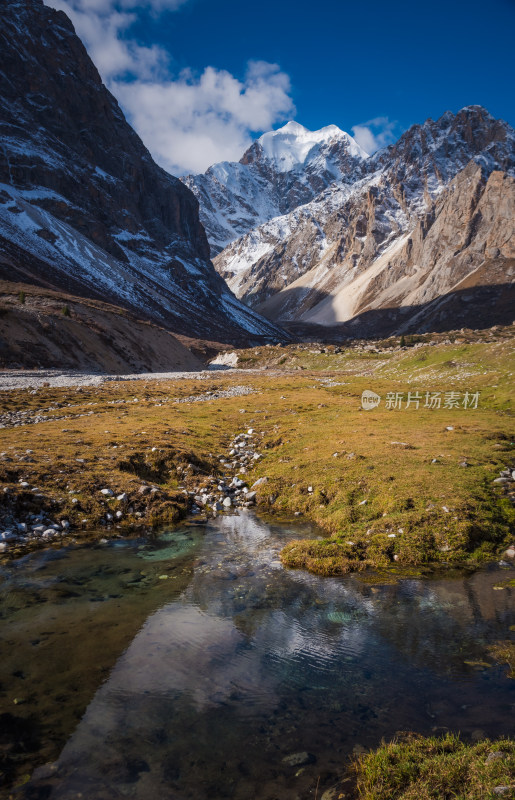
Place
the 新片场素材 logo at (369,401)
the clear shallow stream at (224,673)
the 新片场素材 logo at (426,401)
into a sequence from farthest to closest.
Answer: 1. the 新片场素材 logo at (369,401)
2. the 新片场素材 logo at (426,401)
3. the clear shallow stream at (224,673)

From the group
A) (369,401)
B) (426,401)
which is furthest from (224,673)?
(369,401)

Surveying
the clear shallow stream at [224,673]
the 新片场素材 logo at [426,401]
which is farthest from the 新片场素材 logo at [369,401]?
the clear shallow stream at [224,673]

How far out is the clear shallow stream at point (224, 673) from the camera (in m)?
6.70

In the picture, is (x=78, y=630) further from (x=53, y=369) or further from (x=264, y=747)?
(x=53, y=369)

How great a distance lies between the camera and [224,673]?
8.84m

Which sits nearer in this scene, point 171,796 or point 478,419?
point 171,796

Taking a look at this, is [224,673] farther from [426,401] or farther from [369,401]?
[369,401]

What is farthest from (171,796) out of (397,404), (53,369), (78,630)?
(53,369)

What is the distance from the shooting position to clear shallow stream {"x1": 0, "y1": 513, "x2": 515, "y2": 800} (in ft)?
22.0

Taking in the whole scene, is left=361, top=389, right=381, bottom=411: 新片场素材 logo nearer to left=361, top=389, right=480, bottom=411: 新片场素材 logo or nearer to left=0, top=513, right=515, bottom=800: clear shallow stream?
left=361, top=389, right=480, bottom=411: 新片场素材 logo

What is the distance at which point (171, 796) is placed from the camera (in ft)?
20.3

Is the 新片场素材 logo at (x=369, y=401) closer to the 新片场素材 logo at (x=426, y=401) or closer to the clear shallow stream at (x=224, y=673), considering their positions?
the 新片场素材 logo at (x=426, y=401)

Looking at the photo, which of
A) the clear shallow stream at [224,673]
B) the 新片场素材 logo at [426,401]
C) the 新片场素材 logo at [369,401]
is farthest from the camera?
the 新片场素材 logo at [369,401]

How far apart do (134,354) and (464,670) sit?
102m
